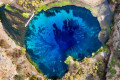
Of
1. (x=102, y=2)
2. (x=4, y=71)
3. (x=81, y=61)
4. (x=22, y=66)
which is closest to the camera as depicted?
(x=4, y=71)

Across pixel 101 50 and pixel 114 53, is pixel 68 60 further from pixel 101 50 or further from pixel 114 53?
pixel 114 53

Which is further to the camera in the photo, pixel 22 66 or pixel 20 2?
pixel 20 2

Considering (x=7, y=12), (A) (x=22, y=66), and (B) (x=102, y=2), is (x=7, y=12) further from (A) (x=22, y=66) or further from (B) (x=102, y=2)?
(B) (x=102, y=2)

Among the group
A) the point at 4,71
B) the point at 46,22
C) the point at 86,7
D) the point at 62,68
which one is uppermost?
the point at 86,7

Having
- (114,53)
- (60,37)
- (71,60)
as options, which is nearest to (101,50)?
(114,53)

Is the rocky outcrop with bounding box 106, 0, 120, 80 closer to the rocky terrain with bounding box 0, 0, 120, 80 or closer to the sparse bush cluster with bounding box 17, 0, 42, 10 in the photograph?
the rocky terrain with bounding box 0, 0, 120, 80

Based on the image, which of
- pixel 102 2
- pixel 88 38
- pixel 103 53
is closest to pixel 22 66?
pixel 88 38

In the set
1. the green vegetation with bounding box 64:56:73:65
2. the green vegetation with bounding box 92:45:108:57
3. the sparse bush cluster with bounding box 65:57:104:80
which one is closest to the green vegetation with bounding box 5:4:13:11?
the green vegetation with bounding box 64:56:73:65
